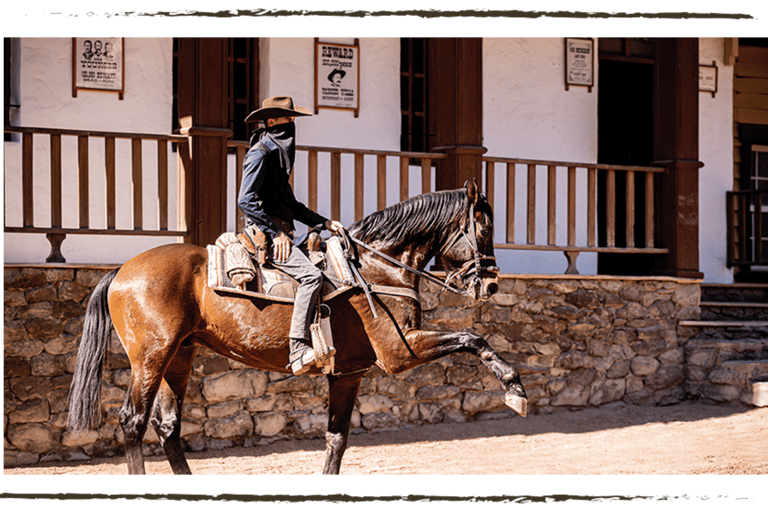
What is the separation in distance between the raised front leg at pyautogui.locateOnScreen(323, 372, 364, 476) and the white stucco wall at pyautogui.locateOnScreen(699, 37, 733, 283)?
641 centimetres

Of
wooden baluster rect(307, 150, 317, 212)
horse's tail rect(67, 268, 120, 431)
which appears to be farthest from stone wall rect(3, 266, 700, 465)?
horse's tail rect(67, 268, 120, 431)

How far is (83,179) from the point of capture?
23.4ft

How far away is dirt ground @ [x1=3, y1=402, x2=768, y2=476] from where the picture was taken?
22.3ft

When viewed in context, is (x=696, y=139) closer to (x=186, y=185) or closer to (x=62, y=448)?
(x=186, y=185)

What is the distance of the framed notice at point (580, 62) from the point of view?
10.0 metres

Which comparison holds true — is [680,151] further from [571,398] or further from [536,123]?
[571,398]

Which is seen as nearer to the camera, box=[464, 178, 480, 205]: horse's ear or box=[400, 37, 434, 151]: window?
box=[464, 178, 480, 205]: horse's ear

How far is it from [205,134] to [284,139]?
217 cm

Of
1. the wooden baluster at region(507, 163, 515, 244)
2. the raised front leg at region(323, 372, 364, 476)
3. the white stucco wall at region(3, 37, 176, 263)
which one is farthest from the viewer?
the wooden baluster at region(507, 163, 515, 244)

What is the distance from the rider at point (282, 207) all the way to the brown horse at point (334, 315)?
25cm

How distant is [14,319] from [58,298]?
0.39 metres

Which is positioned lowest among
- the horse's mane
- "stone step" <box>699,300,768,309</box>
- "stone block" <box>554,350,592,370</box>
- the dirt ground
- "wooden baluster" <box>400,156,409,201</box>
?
the dirt ground

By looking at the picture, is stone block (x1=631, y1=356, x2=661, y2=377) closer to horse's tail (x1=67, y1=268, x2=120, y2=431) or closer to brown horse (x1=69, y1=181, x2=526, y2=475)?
brown horse (x1=69, y1=181, x2=526, y2=475)
